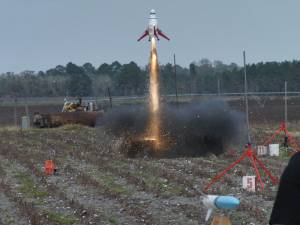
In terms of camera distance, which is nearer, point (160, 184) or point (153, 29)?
point (160, 184)

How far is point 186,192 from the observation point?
13641mm

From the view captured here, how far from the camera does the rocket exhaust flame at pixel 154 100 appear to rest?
23703 mm

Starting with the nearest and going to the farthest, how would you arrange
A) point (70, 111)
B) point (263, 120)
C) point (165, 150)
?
point (165, 150), point (70, 111), point (263, 120)

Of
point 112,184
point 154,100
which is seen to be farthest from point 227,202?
point 154,100

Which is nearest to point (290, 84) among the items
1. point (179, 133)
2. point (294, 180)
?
point (179, 133)

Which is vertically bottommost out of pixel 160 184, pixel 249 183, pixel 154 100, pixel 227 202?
pixel 160 184

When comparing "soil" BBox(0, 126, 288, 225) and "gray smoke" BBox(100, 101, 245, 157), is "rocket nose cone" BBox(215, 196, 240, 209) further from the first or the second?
"gray smoke" BBox(100, 101, 245, 157)

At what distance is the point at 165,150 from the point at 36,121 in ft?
54.6

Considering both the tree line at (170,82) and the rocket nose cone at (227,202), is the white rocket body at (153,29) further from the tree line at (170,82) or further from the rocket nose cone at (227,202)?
the tree line at (170,82)

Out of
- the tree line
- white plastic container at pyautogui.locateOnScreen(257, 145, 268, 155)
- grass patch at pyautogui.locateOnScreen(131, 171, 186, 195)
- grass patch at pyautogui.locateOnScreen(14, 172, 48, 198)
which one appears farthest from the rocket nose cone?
the tree line

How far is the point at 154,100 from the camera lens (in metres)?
24.5

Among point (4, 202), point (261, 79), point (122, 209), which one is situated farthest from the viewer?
point (261, 79)

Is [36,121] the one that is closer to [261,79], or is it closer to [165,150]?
[165,150]

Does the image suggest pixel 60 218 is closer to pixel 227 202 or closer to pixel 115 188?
pixel 115 188
